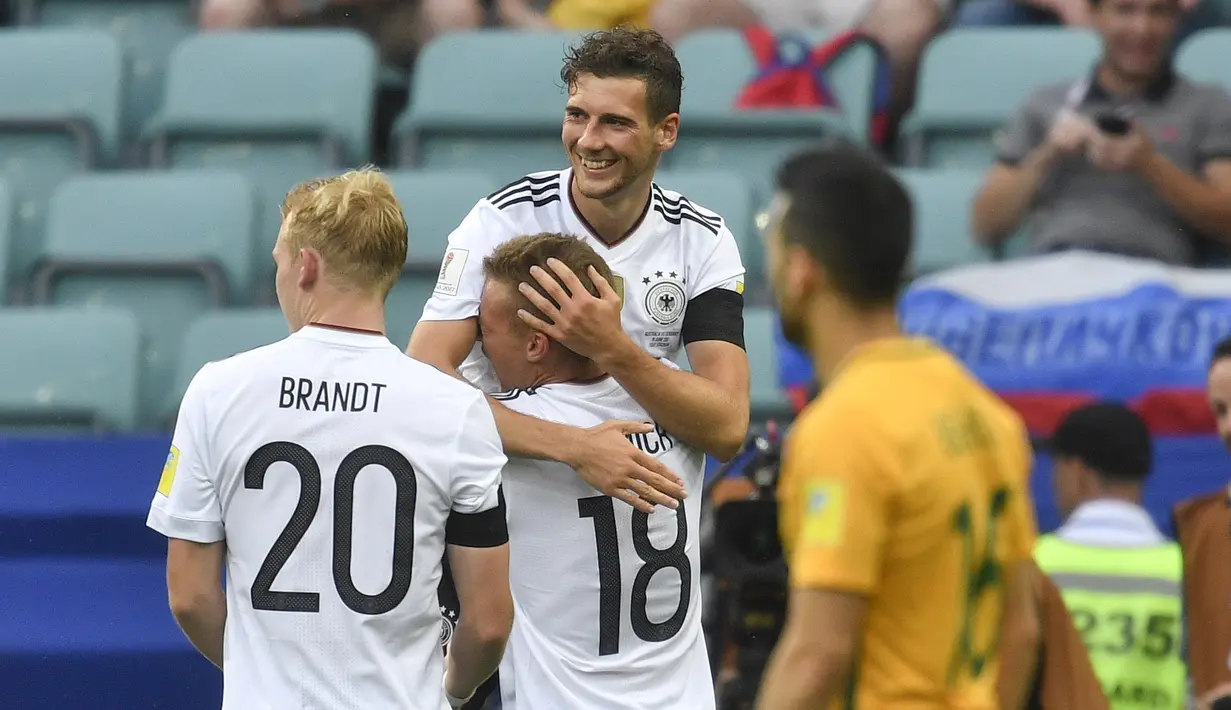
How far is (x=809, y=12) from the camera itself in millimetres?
7887

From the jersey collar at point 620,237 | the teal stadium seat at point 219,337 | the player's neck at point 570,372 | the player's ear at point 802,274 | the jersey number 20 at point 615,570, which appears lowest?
the teal stadium seat at point 219,337

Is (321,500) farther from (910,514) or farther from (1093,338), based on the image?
(1093,338)

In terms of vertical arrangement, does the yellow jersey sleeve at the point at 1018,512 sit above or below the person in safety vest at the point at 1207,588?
above

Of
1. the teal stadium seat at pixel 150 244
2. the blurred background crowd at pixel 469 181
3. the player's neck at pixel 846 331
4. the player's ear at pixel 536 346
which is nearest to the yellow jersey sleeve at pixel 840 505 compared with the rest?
the player's neck at pixel 846 331

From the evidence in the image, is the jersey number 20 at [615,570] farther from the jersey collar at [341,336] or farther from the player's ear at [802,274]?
the player's ear at [802,274]

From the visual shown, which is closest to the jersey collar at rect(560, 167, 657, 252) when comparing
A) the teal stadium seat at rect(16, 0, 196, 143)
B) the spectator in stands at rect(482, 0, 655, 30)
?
the spectator in stands at rect(482, 0, 655, 30)

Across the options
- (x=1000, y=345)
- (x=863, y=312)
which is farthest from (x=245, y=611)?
(x=1000, y=345)

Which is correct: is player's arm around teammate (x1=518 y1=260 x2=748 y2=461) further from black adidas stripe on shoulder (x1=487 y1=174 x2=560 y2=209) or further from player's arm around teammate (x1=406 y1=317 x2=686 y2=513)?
black adidas stripe on shoulder (x1=487 y1=174 x2=560 y2=209)

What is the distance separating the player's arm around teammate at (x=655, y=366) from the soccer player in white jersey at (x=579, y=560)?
11 cm

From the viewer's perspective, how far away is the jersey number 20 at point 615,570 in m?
3.56

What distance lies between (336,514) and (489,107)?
4.58m

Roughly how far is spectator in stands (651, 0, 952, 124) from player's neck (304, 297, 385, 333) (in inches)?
182

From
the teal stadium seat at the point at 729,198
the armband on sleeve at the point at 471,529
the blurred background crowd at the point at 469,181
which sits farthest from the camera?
the teal stadium seat at the point at 729,198

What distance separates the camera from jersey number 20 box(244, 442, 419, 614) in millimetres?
2889
